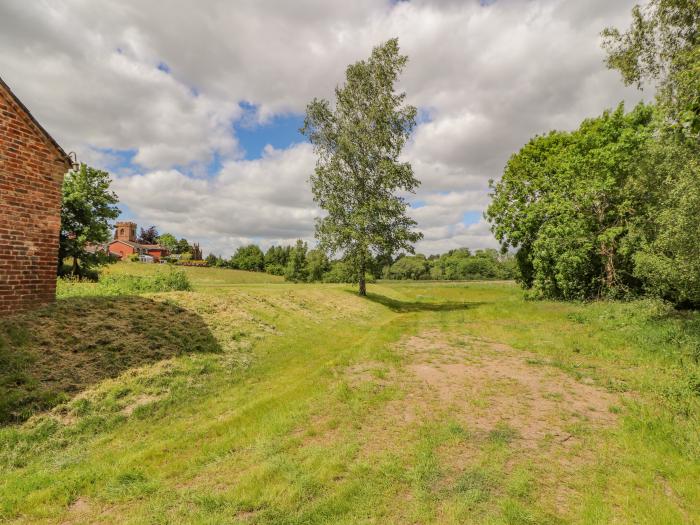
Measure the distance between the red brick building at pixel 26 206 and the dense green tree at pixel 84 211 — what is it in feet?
37.2

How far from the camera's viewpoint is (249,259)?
324 feet

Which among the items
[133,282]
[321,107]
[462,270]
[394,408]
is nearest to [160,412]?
[394,408]

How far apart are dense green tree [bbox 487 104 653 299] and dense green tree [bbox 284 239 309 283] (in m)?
49.6

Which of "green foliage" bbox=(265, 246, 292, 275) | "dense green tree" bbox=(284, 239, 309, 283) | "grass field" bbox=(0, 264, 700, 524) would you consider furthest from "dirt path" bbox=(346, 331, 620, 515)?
"green foliage" bbox=(265, 246, 292, 275)

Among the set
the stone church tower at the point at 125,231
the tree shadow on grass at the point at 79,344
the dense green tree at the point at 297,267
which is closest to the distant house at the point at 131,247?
the stone church tower at the point at 125,231

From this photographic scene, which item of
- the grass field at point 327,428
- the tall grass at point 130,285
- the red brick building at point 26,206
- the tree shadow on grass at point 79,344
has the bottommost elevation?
the grass field at point 327,428

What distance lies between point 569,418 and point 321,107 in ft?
91.6

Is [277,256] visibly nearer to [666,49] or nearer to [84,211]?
[84,211]

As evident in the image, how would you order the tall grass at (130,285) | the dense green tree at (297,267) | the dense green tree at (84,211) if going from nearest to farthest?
the tall grass at (130,285), the dense green tree at (84,211), the dense green tree at (297,267)

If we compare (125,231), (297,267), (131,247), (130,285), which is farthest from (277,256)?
(130,285)

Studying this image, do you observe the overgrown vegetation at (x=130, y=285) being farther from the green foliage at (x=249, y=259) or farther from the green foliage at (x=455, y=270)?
the green foliage at (x=455, y=270)

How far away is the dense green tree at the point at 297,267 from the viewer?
74.4m

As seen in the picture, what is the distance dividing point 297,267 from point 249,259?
2897 centimetres

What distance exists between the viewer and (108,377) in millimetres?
8148
